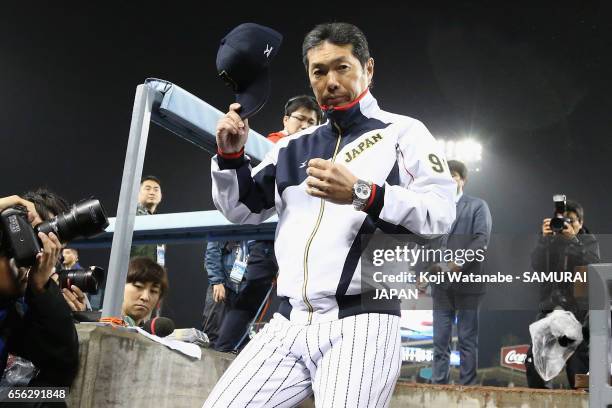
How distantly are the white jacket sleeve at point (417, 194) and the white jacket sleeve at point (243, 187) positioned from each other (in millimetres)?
415

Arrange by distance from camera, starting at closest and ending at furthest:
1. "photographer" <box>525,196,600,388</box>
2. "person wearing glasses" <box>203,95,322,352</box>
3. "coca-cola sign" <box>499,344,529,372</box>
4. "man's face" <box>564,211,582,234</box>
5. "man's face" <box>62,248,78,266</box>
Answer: "photographer" <box>525,196,600,388</box> < "person wearing glasses" <box>203,95,322,352</box> < "man's face" <box>564,211,582,234</box> < "man's face" <box>62,248,78,266</box> < "coca-cola sign" <box>499,344,529,372</box>

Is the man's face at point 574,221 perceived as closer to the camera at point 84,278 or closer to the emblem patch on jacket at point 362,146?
the emblem patch on jacket at point 362,146

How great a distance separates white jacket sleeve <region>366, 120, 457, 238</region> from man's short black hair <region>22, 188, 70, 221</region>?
124 cm

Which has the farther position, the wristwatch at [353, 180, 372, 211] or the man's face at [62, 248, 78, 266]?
the man's face at [62, 248, 78, 266]

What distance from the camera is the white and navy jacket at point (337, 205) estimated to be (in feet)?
5.60

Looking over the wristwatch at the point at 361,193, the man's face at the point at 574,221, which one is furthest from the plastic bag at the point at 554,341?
the wristwatch at the point at 361,193

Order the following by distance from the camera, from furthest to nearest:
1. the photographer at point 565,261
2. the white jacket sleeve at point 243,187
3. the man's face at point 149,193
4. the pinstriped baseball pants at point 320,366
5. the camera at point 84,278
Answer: the man's face at point 149,193
the photographer at point 565,261
the camera at point 84,278
the white jacket sleeve at point 243,187
the pinstriped baseball pants at point 320,366

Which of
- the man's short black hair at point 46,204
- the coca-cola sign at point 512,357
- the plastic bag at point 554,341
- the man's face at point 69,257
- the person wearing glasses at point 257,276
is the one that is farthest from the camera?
the coca-cola sign at point 512,357

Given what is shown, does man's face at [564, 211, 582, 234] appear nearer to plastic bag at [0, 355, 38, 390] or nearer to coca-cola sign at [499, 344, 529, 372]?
plastic bag at [0, 355, 38, 390]

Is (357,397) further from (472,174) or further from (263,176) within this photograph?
(472,174)

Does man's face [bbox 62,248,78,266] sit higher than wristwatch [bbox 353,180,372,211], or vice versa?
man's face [bbox 62,248,78,266]

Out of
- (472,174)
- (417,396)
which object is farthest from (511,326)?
(417,396)

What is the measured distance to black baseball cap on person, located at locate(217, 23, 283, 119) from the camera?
2.06 meters

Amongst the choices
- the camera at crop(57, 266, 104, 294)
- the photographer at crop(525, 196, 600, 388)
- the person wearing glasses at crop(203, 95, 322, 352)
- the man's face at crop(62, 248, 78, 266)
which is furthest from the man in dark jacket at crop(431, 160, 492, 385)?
the man's face at crop(62, 248, 78, 266)
